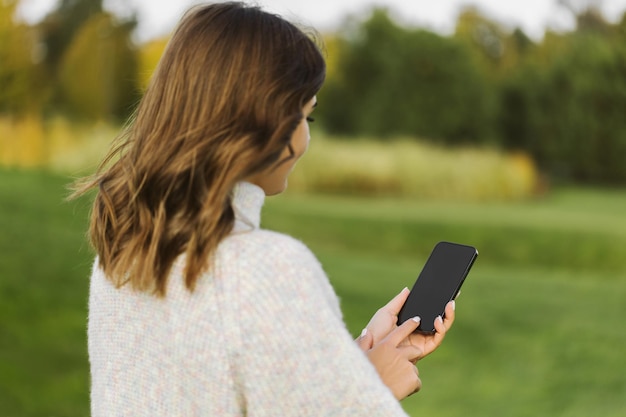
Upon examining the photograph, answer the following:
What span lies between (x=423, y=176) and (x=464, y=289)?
455cm

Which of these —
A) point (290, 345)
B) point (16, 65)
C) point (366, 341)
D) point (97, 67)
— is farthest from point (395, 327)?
point (97, 67)

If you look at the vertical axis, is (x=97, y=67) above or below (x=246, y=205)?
below

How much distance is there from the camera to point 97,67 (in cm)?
1381

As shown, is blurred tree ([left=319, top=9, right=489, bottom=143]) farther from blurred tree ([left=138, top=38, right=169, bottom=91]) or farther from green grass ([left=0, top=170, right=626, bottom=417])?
blurred tree ([left=138, top=38, right=169, bottom=91])

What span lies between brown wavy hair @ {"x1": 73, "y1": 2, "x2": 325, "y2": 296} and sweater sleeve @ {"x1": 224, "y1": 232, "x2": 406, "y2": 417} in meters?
0.08

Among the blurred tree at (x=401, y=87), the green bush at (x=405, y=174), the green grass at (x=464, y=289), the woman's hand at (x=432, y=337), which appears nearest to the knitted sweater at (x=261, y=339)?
the woman's hand at (x=432, y=337)

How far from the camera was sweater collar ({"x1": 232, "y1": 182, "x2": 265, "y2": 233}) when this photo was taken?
129cm

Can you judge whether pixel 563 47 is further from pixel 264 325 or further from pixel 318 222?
pixel 264 325

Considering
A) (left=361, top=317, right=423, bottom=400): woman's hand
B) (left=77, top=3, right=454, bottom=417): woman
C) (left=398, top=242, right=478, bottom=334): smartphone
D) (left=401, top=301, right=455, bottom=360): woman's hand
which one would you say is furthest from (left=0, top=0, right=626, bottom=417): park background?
(left=77, top=3, right=454, bottom=417): woman

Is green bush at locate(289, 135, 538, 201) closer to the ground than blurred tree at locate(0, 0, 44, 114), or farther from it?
closer to the ground

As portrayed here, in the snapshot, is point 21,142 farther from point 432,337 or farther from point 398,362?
point 398,362

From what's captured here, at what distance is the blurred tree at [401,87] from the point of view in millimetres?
14688

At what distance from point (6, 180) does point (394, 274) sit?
5375 mm

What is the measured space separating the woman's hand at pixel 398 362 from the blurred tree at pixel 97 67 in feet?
41.0
